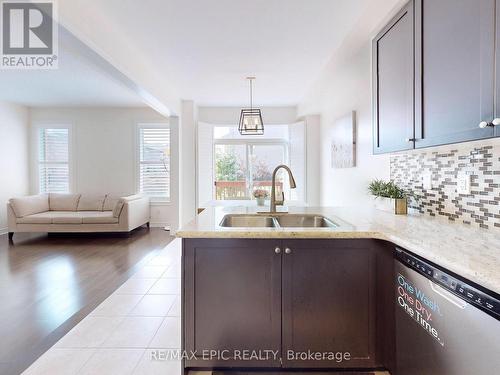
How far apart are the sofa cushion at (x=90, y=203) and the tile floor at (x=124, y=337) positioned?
3348 mm

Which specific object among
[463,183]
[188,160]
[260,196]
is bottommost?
[260,196]

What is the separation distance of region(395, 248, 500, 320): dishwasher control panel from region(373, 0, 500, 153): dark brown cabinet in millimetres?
556

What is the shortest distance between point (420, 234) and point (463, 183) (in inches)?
19.3

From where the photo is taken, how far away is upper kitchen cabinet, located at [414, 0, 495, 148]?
1.12 m

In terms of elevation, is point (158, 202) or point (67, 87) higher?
point (67, 87)

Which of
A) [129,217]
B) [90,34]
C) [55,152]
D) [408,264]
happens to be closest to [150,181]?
[129,217]

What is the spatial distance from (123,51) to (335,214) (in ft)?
8.90

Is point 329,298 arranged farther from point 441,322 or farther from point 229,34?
point 229,34

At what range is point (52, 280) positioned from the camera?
3.22m

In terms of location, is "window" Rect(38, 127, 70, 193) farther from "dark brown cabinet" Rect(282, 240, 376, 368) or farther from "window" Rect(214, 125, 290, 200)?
"dark brown cabinet" Rect(282, 240, 376, 368)

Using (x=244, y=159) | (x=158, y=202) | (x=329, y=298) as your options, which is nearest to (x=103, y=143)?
(x=158, y=202)

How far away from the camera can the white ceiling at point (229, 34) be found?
2.50 metres

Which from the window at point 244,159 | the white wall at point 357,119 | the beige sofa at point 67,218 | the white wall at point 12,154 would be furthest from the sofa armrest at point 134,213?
the white wall at point 357,119

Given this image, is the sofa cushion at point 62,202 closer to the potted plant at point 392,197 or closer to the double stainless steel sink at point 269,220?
the double stainless steel sink at point 269,220
